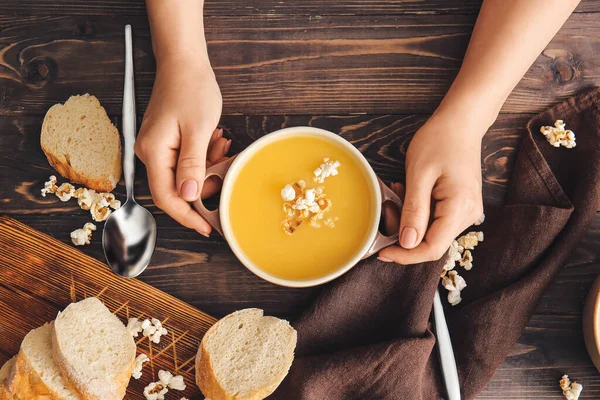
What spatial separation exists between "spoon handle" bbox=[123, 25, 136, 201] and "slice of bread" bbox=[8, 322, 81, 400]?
1.31ft

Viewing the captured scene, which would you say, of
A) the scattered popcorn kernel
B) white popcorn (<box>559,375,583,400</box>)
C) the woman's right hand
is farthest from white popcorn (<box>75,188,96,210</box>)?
white popcorn (<box>559,375,583,400</box>)

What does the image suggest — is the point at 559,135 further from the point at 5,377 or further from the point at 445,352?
the point at 5,377

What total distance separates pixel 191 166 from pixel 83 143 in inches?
13.6

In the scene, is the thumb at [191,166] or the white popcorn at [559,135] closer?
the thumb at [191,166]

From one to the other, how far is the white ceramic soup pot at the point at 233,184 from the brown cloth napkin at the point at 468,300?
153mm

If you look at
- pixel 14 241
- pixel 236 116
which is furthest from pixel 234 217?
pixel 14 241

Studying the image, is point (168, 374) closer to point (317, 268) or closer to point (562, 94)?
point (317, 268)

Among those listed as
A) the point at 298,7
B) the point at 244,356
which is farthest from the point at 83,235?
the point at 298,7

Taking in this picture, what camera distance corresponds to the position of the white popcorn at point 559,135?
131cm

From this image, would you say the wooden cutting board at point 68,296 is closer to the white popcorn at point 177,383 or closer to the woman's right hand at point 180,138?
the white popcorn at point 177,383

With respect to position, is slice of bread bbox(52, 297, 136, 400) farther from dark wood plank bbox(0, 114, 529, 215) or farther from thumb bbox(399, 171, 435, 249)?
thumb bbox(399, 171, 435, 249)

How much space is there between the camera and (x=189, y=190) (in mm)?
1081

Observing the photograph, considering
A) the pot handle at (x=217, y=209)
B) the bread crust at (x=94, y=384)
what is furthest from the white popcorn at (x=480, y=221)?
the bread crust at (x=94, y=384)

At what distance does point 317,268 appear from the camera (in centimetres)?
113
